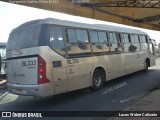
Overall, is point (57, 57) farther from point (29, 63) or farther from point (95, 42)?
point (95, 42)

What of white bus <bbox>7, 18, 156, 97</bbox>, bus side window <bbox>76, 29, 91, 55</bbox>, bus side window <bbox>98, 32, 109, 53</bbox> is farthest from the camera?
bus side window <bbox>98, 32, 109, 53</bbox>

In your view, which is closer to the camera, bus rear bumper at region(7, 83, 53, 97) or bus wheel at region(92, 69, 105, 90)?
bus rear bumper at region(7, 83, 53, 97)

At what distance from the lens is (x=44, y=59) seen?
7566mm

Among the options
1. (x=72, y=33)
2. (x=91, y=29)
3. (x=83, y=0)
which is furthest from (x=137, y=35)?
(x=72, y=33)

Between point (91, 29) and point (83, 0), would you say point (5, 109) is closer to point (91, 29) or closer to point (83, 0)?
point (91, 29)

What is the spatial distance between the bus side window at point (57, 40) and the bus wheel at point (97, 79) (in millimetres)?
2329

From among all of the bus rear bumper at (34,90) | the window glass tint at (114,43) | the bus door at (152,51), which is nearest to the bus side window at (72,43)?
the bus rear bumper at (34,90)

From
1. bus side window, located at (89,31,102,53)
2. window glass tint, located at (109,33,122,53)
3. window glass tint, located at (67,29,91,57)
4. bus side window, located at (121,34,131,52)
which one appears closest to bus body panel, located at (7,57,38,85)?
window glass tint, located at (67,29,91,57)

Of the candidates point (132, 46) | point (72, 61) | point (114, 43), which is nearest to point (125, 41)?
point (132, 46)

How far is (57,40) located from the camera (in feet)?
27.0

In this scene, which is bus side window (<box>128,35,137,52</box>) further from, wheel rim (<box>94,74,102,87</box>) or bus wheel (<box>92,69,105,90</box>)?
wheel rim (<box>94,74,102,87</box>)

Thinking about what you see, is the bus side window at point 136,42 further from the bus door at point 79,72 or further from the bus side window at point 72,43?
the bus side window at point 72,43

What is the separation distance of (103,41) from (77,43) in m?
2.11

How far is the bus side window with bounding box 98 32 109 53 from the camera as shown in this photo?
10.7 metres
